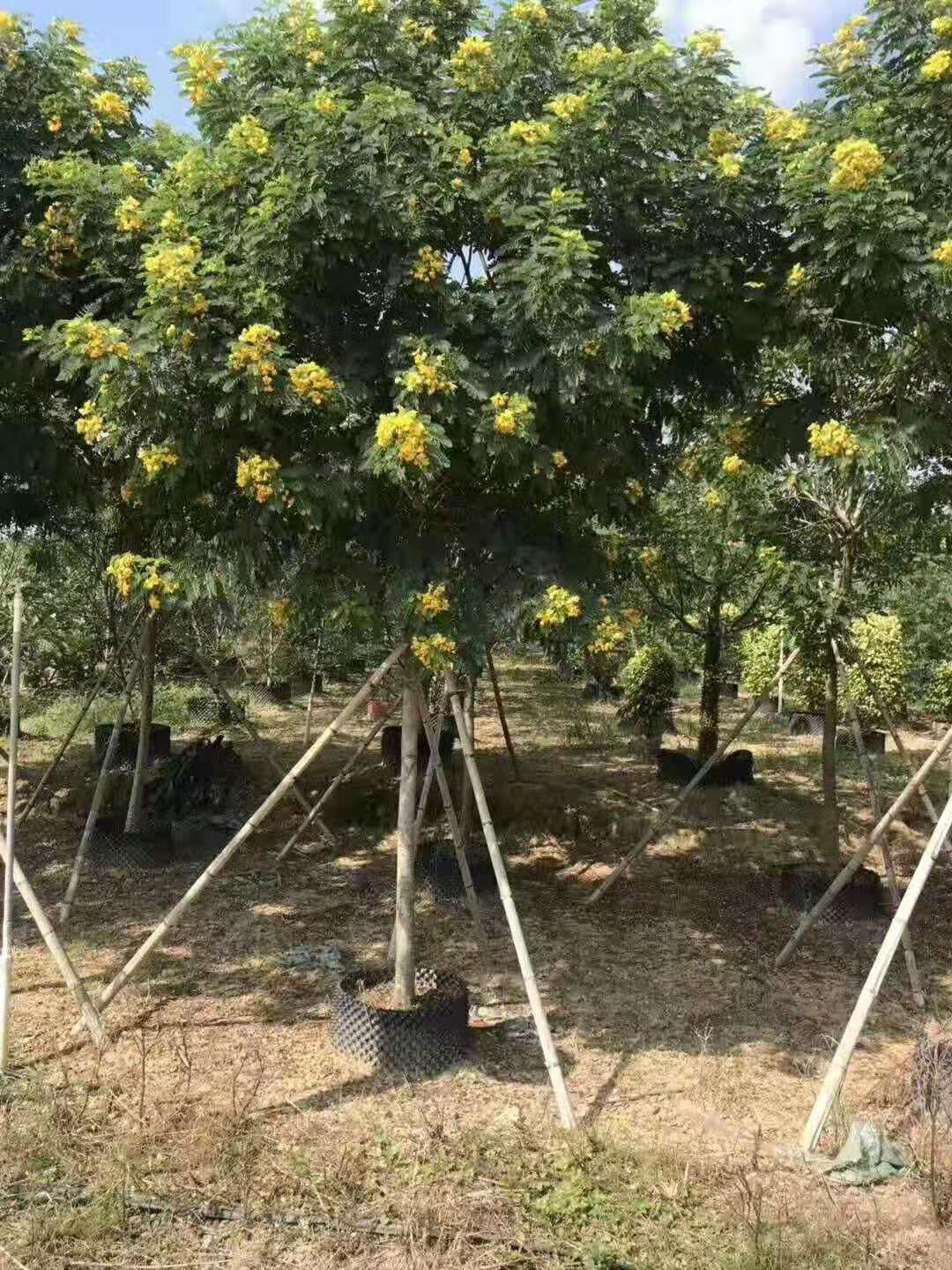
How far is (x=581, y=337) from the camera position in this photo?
4.97 meters

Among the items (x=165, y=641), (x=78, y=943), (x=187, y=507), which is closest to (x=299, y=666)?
(x=165, y=641)

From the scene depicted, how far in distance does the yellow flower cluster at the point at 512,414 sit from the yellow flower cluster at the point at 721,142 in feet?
7.21

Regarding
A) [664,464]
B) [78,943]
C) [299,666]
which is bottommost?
[78,943]

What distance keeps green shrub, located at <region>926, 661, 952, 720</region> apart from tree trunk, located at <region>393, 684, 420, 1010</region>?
11799 mm

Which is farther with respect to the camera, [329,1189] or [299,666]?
[299,666]

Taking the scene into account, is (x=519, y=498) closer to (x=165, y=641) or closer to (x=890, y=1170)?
(x=890, y=1170)

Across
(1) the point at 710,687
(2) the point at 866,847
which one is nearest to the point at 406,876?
(2) the point at 866,847

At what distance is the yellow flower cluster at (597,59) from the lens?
5406 millimetres

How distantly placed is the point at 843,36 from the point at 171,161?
4219 mm

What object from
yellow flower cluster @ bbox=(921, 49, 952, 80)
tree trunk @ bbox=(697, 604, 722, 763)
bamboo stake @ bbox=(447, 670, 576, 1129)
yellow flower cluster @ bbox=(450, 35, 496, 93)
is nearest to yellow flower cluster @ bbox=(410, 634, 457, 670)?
bamboo stake @ bbox=(447, 670, 576, 1129)

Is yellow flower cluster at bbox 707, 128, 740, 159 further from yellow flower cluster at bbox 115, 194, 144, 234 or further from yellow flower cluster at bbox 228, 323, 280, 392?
yellow flower cluster at bbox 115, 194, 144, 234

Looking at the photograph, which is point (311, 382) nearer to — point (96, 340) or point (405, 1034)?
point (96, 340)

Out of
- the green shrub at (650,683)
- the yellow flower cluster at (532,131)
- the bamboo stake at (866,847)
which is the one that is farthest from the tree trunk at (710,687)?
the yellow flower cluster at (532,131)

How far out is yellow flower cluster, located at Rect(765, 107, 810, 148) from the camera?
19.3 ft
